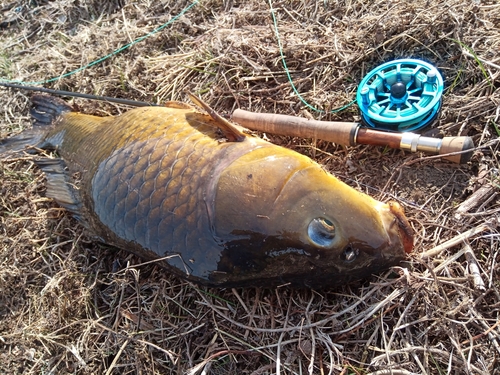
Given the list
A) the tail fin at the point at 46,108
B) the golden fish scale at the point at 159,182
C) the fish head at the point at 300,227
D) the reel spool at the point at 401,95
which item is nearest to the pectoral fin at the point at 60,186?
the golden fish scale at the point at 159,182

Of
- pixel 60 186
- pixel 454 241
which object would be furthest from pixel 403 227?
pixel 60 186

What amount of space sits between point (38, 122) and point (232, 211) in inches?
87.1

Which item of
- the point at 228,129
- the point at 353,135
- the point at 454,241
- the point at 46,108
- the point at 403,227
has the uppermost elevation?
the point at 228,129

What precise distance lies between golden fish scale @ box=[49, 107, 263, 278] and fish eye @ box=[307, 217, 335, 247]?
0.47 meters

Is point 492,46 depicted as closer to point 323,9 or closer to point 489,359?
point 323,9

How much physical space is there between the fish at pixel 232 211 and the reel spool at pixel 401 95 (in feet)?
1.78

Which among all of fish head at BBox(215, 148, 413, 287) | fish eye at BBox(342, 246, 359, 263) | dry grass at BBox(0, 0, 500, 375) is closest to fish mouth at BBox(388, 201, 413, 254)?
fish head at BBox(215, 148, 413, 287)

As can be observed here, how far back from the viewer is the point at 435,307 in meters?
2.05

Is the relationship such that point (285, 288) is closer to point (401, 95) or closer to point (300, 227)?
point (300, 227)

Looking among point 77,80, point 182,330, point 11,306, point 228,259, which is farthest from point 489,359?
point 77,80

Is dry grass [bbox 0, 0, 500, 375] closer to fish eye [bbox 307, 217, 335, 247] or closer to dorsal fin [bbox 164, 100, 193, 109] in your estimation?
dorsal fin [bbox 164, 100, 193, 109]

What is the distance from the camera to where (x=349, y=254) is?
1.94 meters

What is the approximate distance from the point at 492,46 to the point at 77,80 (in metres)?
3.09

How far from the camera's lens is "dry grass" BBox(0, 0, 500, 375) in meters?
2.08
